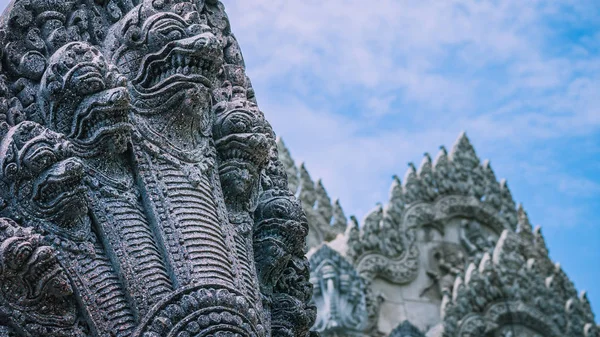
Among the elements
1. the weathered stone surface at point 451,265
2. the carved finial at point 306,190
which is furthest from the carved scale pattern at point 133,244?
the carved finial at point 306,190

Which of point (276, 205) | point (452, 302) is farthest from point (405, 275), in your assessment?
point (276, 205)

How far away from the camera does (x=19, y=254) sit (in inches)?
148

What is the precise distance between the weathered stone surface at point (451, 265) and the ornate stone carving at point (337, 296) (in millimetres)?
13

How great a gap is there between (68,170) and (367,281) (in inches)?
384

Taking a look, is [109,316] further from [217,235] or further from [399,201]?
[399,201]

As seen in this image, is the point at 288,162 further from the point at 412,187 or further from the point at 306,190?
the point at 412,187

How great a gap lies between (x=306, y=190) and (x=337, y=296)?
9.35 feet

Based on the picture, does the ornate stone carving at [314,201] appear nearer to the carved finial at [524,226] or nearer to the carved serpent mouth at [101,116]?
the carved finial at [524,226]

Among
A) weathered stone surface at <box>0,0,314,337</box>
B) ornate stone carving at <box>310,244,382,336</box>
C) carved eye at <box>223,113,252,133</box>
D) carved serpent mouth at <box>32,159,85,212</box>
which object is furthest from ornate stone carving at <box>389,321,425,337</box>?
carved serpent mouth at <box>32,159,85,212</box>

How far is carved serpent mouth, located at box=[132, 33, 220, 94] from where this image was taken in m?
4.32

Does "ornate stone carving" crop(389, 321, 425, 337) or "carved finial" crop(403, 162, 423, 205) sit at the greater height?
"carved finial" crop(403, 162, 423, 205)

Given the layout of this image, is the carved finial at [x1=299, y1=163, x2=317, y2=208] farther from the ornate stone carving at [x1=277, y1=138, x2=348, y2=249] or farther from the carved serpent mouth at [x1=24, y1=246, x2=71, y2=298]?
the carved serpent mouth at [x1=24, y1=246, x2=71, y2=298]

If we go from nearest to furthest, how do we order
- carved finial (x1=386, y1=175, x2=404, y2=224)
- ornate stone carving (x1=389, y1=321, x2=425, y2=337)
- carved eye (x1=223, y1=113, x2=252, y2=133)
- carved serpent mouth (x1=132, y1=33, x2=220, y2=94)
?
carved serpent mouth (x1=132, y1=33, x2=220, y2=94) → carved eye (x1=223, y1=113, x2=252, y2=133) → ornate stone carving (x1=389, y1=321, x2=425, y2=337) → carved finial (x1=386, y1=175, x2=404, y2=224)

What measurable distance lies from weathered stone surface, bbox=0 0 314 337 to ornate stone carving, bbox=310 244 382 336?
7828 mm
